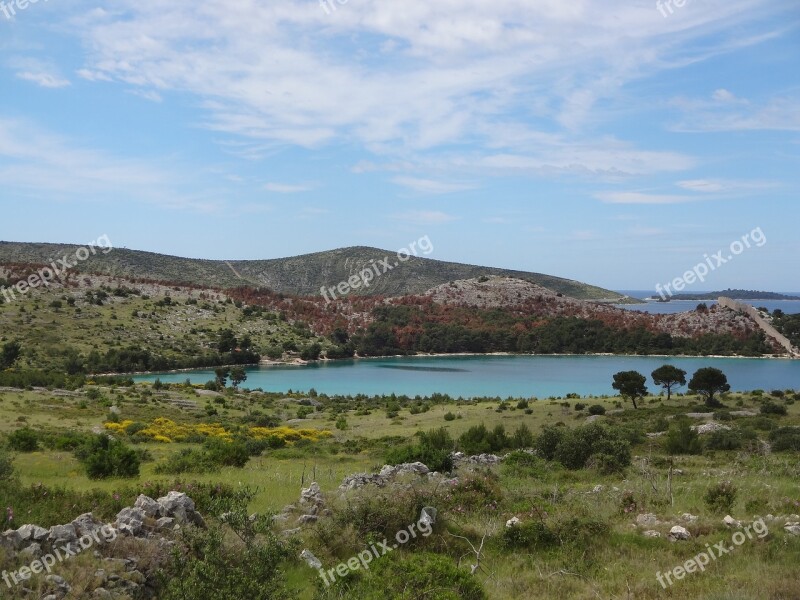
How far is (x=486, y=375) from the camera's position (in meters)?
83.5

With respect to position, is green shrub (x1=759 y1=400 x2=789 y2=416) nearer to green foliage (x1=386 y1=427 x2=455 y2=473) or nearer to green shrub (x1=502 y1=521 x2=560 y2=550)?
green foliage (x1=386 y1=427 x2=455 y2=473)

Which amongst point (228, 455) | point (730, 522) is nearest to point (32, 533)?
point (730, 522)

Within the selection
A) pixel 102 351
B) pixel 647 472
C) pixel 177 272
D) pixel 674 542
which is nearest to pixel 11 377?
pixel 102 351

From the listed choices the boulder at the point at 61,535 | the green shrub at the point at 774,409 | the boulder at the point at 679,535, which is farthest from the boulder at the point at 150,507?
the green shrub at the point at 774,409

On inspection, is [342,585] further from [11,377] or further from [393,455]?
[11,377]

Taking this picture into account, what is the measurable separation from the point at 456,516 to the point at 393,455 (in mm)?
7016

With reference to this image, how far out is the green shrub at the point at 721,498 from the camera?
11.3m

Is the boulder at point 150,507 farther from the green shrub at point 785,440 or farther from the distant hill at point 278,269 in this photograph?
the distant hill at point 278,269

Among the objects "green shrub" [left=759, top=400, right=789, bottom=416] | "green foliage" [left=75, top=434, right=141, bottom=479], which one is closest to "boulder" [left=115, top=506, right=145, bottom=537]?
"green foliage" [left=75, top=434, right=141, bottom=479]

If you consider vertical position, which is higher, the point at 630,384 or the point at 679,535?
the point at 679,535

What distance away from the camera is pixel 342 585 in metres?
7.42
